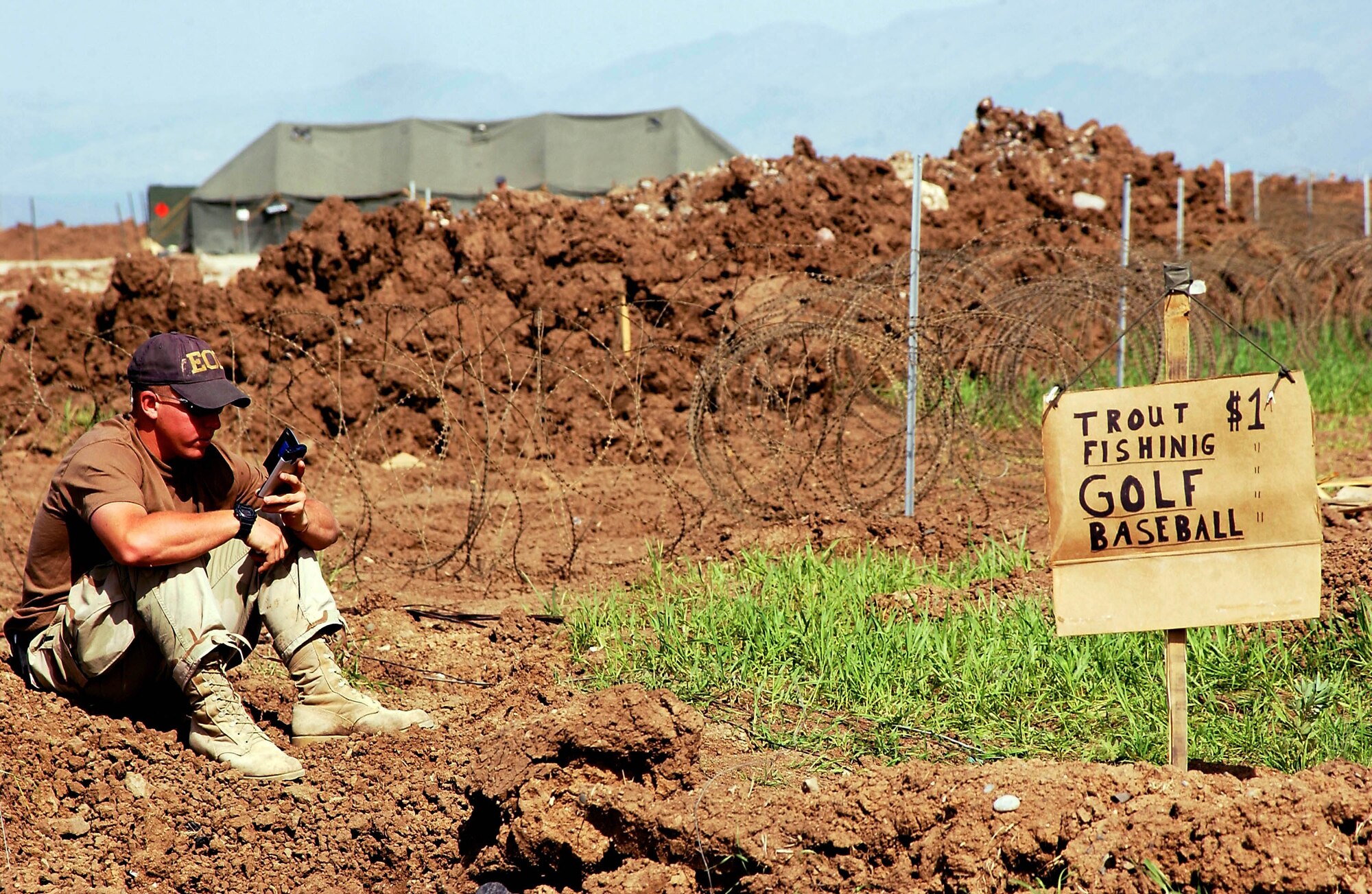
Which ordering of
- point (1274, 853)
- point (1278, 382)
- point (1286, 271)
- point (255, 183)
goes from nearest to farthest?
point (1274, 853) < point (1278, 382) < point (1286, 271) < point (255, 183)

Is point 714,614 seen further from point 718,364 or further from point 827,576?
point 718,364

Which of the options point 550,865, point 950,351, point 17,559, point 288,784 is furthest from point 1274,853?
point 17,559

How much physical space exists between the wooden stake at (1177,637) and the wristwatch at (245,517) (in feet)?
9.36

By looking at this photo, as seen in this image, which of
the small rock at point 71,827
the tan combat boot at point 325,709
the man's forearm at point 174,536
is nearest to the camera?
the man's forearm at point 174,536

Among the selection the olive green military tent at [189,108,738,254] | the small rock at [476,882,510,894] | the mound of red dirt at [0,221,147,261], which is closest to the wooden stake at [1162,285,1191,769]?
the small rock at [476,882,510,894]

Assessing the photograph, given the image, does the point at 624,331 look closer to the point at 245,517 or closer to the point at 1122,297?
the point at 1122,297

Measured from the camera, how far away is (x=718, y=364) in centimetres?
628

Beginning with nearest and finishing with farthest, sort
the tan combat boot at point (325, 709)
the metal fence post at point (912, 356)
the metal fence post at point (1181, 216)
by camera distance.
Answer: the tan combat boot at point (325, 709), the metal fence post at point (912, 356), the metal fence post at point (1181, 216)

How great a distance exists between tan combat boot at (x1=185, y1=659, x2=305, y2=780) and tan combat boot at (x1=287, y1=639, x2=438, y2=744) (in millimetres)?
201

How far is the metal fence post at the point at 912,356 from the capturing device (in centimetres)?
627

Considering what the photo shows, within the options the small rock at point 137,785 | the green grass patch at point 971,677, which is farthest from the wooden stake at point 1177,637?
the small rock at point 137,785

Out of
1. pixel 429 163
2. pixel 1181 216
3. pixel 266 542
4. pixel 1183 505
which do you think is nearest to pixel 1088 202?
pixel 1181 216

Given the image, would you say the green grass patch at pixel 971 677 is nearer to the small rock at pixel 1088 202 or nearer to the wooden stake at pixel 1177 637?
the wooden stake at pixel 1177 637

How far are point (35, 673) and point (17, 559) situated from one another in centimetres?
349
